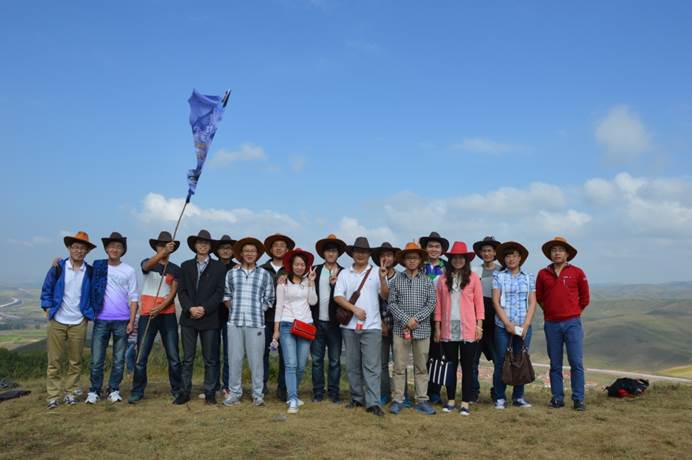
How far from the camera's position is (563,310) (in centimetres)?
627

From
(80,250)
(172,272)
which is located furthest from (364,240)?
(80,250)

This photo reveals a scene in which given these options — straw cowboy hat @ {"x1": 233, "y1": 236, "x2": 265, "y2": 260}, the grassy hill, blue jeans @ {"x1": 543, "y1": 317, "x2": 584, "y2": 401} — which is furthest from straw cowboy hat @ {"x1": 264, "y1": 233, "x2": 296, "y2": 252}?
the grassy hill

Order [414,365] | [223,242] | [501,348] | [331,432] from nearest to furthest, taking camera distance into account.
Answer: [331,432] → [414,365] → [501,348] → [223,242]

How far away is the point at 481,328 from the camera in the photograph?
619 centimetres

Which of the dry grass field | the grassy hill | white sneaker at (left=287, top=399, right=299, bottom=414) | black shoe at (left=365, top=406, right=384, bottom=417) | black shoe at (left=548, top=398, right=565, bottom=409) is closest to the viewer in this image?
the dry grass field

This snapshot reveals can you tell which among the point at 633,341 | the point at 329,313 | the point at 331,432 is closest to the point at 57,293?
the point at 329,313

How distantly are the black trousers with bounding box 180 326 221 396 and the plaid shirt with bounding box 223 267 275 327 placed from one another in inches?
15.3

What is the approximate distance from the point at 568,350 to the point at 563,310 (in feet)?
1.74

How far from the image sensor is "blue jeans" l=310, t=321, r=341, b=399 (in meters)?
6.64

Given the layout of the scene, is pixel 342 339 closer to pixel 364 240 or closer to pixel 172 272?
pixel 364 240

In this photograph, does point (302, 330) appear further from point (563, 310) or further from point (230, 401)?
point (563, 310)

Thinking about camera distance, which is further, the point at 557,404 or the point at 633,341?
the point at 633,341

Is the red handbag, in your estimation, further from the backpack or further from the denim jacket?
the backpack

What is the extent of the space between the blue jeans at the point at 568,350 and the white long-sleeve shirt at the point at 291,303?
10.7 feet
